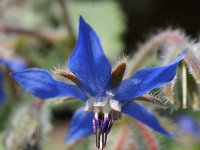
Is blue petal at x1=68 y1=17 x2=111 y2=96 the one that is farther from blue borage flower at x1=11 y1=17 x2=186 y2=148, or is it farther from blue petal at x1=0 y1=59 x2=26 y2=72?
blue petal at x1=0 y1=59 x2=26 y2=72

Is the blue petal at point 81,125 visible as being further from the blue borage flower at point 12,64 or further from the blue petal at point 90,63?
the blue borage flower at point 12,64

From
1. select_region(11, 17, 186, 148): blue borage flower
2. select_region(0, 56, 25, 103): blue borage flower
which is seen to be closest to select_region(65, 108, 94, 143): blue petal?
select_region(11, 17, 186, 148): blue borage flower

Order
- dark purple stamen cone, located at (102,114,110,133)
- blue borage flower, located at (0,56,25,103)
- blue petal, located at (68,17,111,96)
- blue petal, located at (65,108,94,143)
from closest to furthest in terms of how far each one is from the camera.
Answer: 1. blue petal, located at (68,17,111,96)
2. dark purple stamen cone, located at (102,114,110,133)
3. blue petal, located at (65,108,94,143)
4. blue borage flower, located at (0,56,25,103)

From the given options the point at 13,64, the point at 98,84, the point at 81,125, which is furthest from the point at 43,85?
the point at 13,64

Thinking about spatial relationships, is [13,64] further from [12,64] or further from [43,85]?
[43,85]

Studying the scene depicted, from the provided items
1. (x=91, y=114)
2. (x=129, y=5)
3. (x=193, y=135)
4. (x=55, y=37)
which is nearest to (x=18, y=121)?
(x=91, y=114)

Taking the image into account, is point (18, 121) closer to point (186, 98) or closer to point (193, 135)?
point (186, 98)
